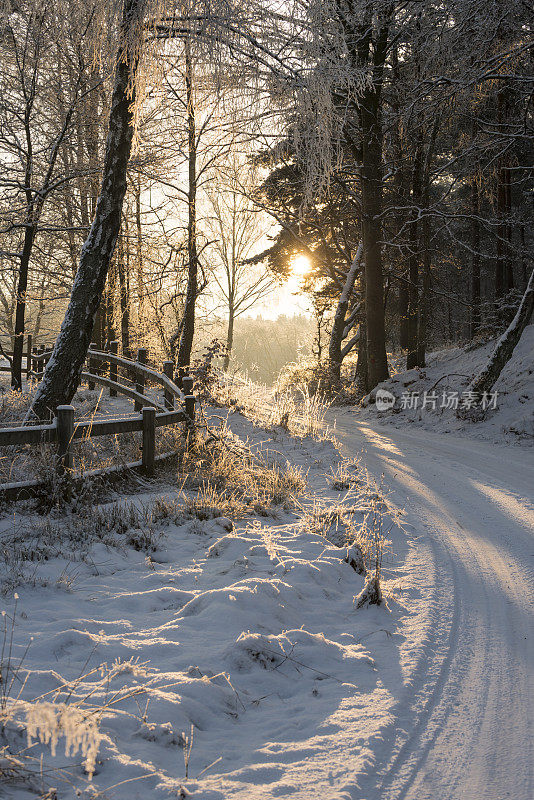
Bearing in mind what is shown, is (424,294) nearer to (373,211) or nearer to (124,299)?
(373,211)

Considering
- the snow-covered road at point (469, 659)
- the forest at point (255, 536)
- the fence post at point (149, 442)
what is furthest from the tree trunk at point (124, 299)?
the snow-covered road at point (469, 659)

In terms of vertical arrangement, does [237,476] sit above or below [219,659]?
above

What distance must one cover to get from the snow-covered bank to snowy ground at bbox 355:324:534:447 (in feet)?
22.0

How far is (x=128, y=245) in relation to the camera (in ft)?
56.8

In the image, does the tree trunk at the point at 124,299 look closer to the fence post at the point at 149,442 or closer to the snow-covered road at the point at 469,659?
the fence post at the point at 149,442

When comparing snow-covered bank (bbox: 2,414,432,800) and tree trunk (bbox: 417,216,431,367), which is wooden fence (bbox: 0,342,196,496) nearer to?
snow-covered bank (bbox: 2,414,432,800)

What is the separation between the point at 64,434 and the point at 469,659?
421 centimetres

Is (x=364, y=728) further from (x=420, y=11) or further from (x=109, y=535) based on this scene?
(x=420, y=11)
